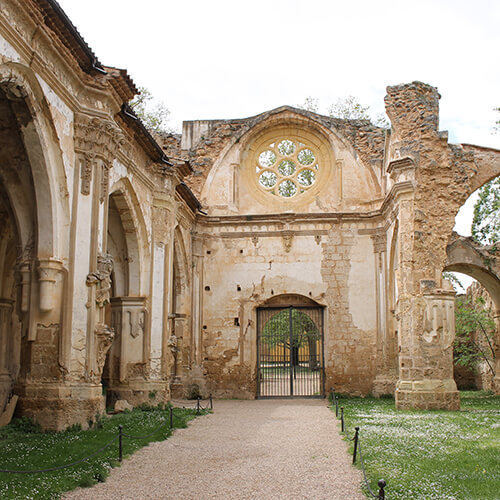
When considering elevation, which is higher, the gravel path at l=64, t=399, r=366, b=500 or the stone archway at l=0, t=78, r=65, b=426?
the stone archway at l=0, t=78, r=65, b=426

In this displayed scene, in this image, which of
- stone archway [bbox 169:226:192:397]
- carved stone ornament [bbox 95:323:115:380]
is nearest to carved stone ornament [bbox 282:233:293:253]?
stone archway [bbox 169:226:192:397]

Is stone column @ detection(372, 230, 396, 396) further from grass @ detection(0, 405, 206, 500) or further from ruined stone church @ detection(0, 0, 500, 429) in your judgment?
grass @ detection(0, 405, 206, 500)

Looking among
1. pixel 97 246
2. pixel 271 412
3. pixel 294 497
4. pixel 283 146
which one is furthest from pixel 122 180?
pixel 283 146

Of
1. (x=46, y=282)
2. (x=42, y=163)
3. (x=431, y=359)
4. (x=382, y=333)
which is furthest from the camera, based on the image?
(x=382, y=333)

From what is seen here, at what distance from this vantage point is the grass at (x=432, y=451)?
21.3 ft

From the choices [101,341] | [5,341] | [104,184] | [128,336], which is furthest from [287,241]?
[101,341]

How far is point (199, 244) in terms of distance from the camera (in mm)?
19703

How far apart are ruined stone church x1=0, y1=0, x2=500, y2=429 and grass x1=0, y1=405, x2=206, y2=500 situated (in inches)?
15.8

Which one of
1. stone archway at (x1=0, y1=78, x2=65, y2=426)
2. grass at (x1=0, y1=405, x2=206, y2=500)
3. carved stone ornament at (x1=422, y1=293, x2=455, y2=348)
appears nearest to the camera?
grass at (x1=0, y1=405, x2=206, y2=500)

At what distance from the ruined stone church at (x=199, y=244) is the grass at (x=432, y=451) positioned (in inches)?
73.5

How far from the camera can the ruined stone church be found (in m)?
9.64

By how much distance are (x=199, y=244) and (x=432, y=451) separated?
12248mm

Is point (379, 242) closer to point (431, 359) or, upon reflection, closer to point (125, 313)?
point (431, 359)

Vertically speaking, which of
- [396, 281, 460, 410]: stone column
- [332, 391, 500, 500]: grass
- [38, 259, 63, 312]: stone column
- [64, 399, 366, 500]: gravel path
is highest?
[38, 259, 63, 312]: stone column
